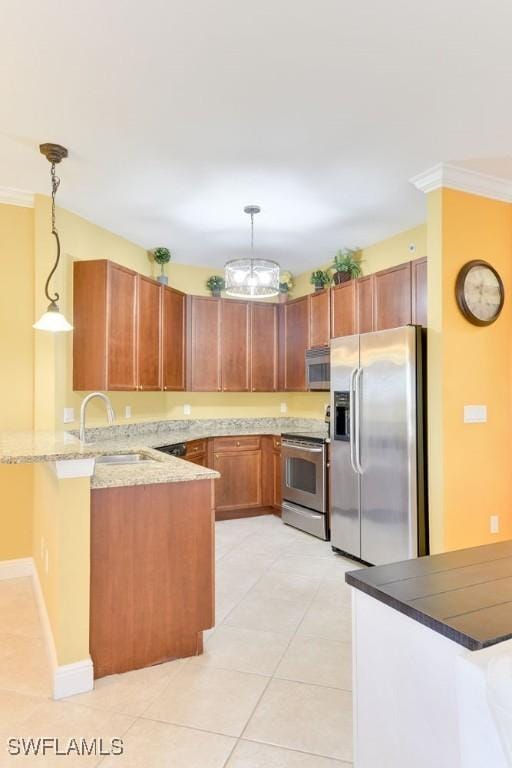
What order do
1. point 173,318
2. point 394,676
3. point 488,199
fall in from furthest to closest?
point 173,318 → point 488,199 → point 394,676

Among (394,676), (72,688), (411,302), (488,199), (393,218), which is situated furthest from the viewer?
(393,218)

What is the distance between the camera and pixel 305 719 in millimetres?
1961

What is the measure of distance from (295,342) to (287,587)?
9.01ft

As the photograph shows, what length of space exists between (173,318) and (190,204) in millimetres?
1389

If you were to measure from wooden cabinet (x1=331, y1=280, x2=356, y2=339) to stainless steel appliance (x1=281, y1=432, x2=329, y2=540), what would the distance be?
1.04 metres

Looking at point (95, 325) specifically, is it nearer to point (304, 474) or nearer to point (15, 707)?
point (304, 474)

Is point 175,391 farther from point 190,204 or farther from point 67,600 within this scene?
point 67,600

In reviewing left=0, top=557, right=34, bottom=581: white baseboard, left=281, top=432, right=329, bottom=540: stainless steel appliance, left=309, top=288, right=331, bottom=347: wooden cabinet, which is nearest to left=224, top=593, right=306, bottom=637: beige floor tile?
left=281, top=432, right=329, bottom=540: stainless steel appliance

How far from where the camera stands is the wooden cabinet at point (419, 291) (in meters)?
3.59

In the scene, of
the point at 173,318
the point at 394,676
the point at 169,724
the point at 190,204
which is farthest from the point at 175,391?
the point at 394,676

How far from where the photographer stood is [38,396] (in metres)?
3.58

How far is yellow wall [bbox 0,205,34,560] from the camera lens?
350 cm

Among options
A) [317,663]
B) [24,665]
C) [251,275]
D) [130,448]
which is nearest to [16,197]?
[251,275]

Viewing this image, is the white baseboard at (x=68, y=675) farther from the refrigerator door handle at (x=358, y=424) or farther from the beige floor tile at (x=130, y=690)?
the refrigerator door handle at (x=358, y=424)
